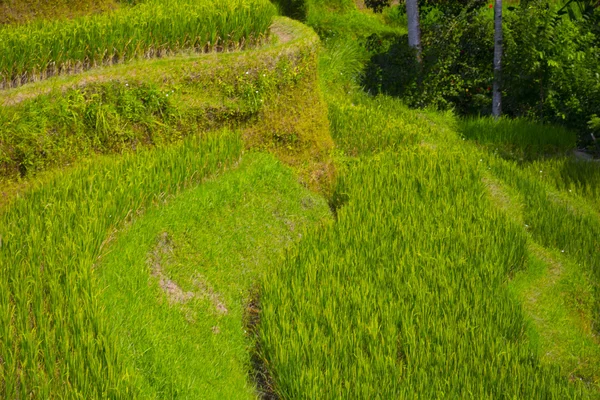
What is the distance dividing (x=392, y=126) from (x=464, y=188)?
2.12 metres

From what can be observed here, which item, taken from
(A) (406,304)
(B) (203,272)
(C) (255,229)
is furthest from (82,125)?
(A) (406,304)

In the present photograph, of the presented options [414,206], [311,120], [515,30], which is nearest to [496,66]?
[515,30]

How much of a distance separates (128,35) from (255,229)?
2520 mm

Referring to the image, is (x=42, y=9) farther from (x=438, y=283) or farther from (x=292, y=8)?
(x=292, y=8)

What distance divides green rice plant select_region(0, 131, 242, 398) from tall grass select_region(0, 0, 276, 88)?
1.17 metres

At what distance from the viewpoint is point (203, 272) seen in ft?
19.4

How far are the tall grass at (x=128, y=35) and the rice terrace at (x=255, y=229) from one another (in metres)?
0.02

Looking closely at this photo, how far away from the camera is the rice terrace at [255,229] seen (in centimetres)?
469

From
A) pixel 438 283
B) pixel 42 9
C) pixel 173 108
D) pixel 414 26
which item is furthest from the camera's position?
pixel 414 26

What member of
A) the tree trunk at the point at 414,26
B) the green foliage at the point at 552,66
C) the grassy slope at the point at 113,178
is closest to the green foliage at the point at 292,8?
the tree trunk at the point at 414,26

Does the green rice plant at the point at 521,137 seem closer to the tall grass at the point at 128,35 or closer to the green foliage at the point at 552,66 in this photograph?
Answer: the green foliage at the point at 552,66

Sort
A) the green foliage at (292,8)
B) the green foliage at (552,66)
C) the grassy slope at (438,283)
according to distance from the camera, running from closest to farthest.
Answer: the grassy slope at (438,283), the green foliage at (552,66), the green foliage at (292,8)

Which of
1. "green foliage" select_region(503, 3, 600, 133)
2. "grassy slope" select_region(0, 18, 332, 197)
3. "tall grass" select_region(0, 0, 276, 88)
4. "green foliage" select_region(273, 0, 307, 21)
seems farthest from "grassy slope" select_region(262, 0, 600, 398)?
"green foliage" select_region(273, 0, 307, 21)

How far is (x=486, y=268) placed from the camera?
239 inches
